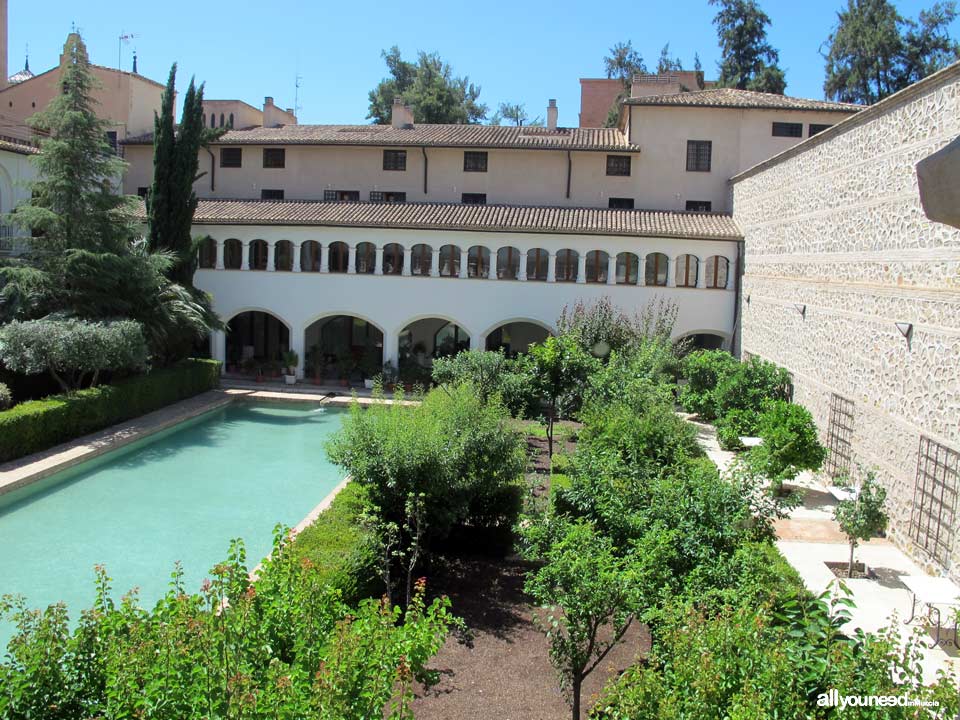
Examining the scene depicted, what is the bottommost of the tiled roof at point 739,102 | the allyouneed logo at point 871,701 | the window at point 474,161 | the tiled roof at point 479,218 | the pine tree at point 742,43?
the allyouneed logo at point 871,701

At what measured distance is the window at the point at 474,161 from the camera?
2733 cm

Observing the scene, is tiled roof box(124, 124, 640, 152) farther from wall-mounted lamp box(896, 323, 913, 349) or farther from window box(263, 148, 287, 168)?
wall-mounted lamp box(896, 323, 913, 349)

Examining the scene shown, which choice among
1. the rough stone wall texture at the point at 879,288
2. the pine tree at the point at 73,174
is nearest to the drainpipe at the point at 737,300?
the rough stone wall texture at the point at 879,288

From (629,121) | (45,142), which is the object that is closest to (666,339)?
(629,121)

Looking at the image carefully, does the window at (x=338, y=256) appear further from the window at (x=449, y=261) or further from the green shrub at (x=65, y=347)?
the green shrub at (x=65, y=347)

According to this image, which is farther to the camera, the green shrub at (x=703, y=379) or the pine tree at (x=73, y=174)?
the pine tree at (x=73, y=174)

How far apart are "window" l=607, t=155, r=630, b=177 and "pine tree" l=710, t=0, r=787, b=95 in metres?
20.2

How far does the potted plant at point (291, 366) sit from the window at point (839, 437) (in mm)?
16020

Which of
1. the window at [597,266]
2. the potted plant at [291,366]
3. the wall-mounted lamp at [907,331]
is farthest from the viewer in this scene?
the potted plant at [291,366]

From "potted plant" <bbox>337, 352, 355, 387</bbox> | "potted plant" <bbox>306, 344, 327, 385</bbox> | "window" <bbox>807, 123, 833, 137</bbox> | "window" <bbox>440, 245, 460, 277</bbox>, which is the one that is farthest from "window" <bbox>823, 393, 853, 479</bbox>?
"potted plant" <bbox>306, 344, 327, 385</bbox>

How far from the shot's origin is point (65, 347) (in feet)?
56.4

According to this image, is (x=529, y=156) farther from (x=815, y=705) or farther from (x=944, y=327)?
(x=815, y=705)

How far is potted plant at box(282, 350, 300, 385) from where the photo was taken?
82.2 feet

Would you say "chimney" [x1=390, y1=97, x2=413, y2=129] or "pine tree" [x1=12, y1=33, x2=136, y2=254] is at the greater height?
"chimney" [x1=390, y1=97, x2=413, y2=129]
